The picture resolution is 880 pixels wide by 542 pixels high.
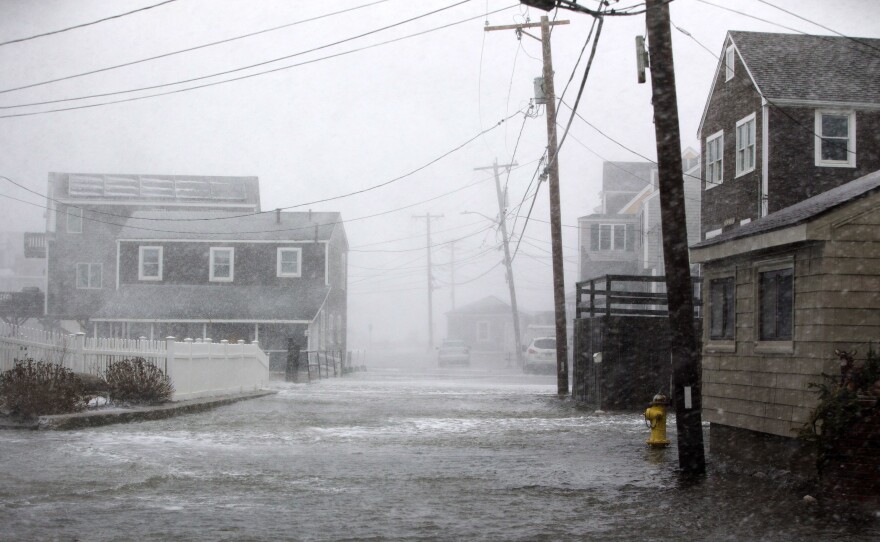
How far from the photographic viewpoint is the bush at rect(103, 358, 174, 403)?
60.2 feet

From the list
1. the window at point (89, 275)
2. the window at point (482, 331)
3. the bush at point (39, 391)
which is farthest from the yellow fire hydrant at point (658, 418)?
the window at point (482, 331)

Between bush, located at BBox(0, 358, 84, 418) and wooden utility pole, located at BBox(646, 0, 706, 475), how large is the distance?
967 centimetres

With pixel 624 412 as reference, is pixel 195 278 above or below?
Result: above

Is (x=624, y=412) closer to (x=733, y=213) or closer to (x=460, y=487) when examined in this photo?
(x=733, y=213)

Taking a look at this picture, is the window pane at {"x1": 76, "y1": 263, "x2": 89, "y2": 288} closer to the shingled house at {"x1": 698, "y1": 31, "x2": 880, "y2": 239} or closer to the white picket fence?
the white picket fence

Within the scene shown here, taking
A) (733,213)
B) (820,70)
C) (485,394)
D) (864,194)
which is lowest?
(485,394)

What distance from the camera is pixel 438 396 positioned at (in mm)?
26531

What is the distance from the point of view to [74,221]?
5628cm

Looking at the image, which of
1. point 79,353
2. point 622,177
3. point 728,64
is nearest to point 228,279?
point 728,64

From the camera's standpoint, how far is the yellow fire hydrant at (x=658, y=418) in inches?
533

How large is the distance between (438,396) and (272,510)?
1800 centimetres

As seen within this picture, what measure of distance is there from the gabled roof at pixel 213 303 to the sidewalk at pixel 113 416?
78.9 ft

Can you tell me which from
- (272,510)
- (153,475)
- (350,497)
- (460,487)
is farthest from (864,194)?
(153,475)

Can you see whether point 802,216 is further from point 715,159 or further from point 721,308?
point 715,159
